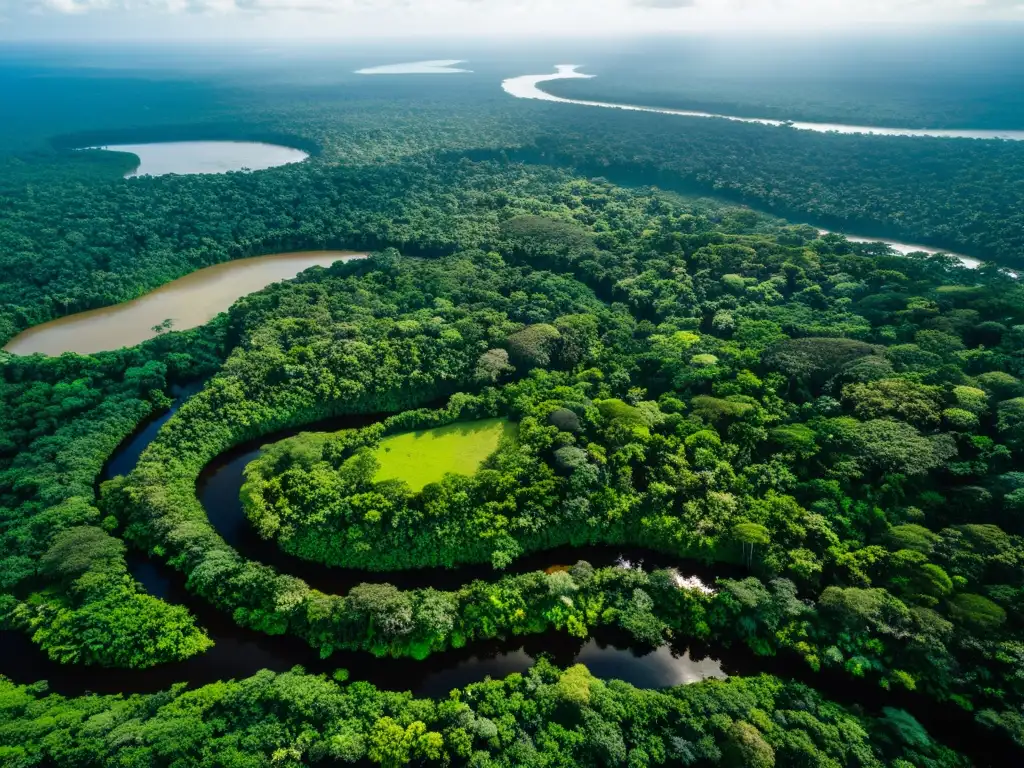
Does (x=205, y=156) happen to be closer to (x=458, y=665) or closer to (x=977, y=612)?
(x=458, y=665)

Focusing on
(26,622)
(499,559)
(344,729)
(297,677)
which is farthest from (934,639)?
(26,622)

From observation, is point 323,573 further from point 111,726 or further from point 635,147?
point 635,147

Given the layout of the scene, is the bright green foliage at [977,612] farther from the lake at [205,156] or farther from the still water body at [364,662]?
the lake at [205,156]

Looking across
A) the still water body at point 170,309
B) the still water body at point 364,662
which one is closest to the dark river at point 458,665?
the still water body at point 364,662

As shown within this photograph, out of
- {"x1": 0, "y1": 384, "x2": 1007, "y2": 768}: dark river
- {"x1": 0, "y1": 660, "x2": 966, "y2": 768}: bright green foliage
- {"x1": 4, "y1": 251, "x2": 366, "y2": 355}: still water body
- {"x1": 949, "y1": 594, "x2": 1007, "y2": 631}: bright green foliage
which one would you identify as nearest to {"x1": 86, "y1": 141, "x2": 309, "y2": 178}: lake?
{"x1": 4, "y1": 251, "x2": 366, "y2": 355}: still water body

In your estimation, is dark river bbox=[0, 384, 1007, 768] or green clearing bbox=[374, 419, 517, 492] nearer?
dark river bbox=[0, 384, 1007, 768]

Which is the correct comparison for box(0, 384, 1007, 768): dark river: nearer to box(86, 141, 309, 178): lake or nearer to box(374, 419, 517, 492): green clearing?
box(374, 419, 517, 492): green clearing

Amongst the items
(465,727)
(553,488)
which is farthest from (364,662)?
(553,488)
